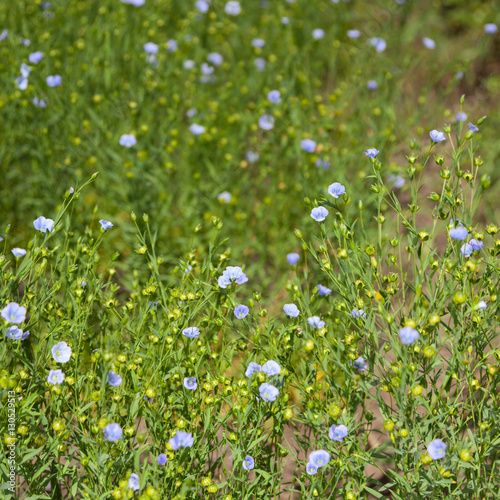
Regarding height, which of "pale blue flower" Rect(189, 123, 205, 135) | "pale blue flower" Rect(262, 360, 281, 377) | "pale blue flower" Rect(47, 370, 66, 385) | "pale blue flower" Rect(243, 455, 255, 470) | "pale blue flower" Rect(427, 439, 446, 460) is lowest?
"pale blue flower" Rect(243, 455, 255, 470)

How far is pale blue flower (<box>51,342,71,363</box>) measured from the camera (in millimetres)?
1789

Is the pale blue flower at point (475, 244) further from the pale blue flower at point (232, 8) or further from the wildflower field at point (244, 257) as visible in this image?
the pale blue flower at point (232, 8)

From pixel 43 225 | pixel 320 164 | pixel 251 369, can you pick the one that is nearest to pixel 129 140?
pixel 43 225

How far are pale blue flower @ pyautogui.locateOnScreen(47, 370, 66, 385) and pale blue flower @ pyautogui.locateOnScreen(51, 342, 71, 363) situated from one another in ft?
0.13

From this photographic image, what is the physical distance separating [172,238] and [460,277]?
1.98 metres

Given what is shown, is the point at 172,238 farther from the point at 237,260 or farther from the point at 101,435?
the point at 101,435

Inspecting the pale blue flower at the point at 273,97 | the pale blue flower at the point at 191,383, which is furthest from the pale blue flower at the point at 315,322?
the pale blue flower at the point at 273,97

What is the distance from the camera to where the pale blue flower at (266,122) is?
3.31 metres

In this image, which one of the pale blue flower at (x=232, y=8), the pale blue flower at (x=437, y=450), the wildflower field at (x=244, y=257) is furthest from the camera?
the pale blue flower at (x=232, y=8)

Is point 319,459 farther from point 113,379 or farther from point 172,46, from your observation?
point 172,46

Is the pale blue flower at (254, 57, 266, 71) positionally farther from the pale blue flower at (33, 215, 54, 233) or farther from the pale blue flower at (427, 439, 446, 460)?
the pale blue flower at (427, 439, 446, 460)

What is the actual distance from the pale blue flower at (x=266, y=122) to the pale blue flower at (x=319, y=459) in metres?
2.19

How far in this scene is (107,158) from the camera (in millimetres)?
3383

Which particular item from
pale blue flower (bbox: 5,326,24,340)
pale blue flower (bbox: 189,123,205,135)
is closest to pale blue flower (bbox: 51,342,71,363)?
pale blue flower (bbox: 5,326,24,340)
